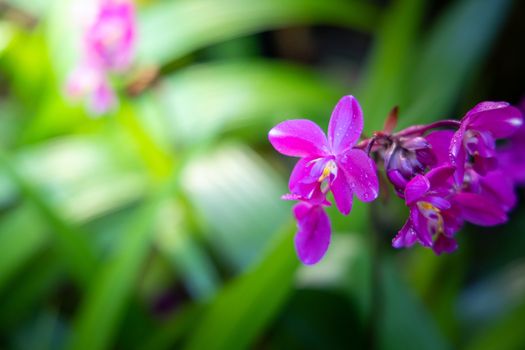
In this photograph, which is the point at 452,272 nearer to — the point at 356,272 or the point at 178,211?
the point at 356,272

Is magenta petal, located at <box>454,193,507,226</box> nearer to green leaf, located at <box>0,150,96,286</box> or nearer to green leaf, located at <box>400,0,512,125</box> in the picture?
green leaf, located at <box>400,0,512,125</box>

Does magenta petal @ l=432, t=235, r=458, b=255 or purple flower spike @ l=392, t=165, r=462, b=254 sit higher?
purple flower spike @ l=392, t=165, r=462, b=254

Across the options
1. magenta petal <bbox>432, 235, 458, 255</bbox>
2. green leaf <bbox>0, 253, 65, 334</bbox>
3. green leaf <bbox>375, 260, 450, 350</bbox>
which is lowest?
green leaf <bbox>0, 253, 65, 334</bbox>

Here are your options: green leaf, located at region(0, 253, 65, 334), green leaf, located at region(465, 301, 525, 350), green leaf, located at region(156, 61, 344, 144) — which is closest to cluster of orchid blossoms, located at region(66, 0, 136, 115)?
green leaf, located at region(156, 61, 344, 144)

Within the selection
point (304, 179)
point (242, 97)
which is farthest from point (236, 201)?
point (304, 179)

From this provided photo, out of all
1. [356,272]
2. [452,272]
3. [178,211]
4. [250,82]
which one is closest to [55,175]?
[178,211]

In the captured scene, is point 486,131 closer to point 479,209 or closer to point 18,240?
point 479,209
